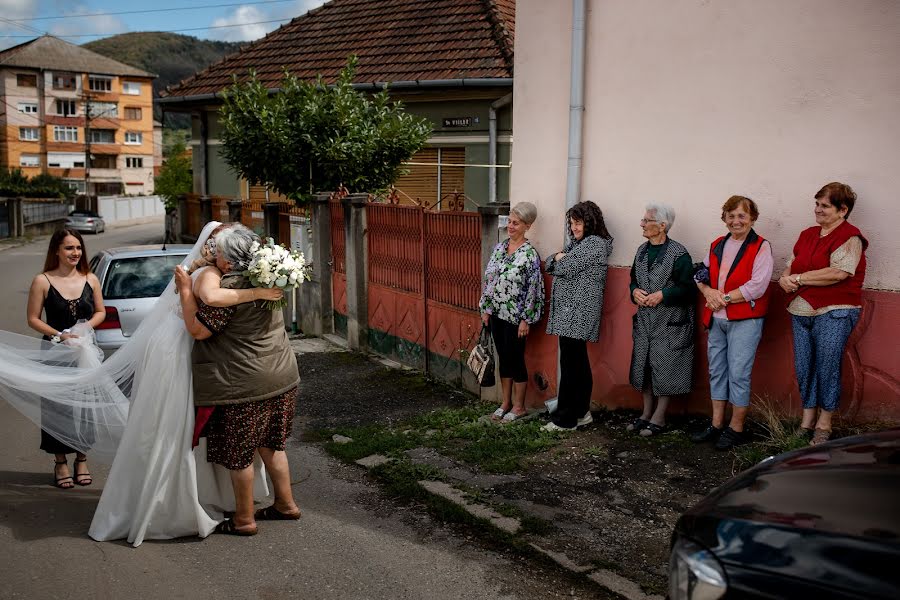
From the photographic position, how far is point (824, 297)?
19.4ft

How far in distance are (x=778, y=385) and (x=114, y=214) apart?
62.5 m

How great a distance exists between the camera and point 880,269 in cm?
589

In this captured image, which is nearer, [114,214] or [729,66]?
[729,66]

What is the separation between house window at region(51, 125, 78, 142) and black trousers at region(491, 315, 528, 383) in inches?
3592

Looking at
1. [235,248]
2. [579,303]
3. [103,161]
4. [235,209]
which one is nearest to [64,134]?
[103,161]

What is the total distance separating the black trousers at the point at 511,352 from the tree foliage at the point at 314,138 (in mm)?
5945

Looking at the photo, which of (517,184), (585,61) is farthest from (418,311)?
(585,61)

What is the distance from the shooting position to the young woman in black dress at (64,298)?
630 centimetres

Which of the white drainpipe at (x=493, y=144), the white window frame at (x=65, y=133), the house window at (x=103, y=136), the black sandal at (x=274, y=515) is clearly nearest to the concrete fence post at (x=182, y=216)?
the white drainpipe at (x=493, y=144)

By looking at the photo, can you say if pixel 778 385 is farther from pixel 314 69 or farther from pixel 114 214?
pixel 114 214

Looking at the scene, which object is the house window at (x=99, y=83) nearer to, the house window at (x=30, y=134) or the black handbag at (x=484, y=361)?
the house window at (x=30, y=134)

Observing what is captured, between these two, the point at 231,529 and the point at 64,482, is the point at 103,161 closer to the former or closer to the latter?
the point at 64,482

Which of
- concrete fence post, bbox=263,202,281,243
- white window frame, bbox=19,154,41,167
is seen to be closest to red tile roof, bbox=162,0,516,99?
concrete fence post, bbox=263,202,281,243

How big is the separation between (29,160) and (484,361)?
296 ft
